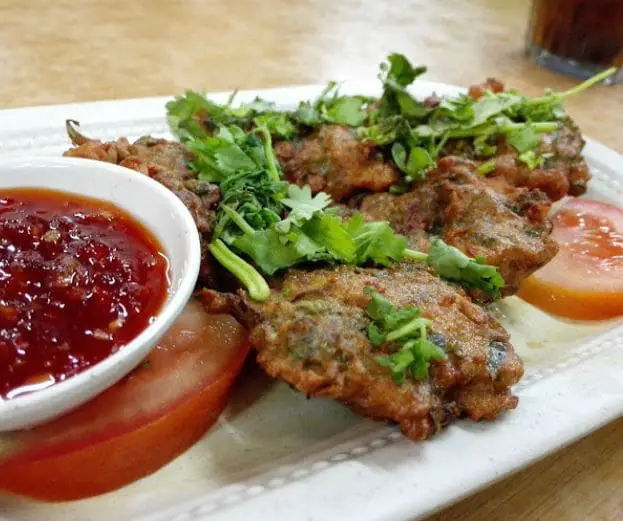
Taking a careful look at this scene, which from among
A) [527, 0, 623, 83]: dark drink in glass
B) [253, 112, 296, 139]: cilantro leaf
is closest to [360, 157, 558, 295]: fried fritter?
[253, 112, 296, 139]: cilantro leaf

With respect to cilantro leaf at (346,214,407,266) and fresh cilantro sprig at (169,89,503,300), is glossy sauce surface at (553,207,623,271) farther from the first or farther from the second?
cilantro leaf at (346,214,407,266)

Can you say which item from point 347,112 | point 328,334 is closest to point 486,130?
point 347,112

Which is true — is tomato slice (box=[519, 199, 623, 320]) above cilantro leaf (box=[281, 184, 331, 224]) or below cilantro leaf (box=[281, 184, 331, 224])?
below

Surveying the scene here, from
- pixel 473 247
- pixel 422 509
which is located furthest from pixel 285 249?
pixel 422 509

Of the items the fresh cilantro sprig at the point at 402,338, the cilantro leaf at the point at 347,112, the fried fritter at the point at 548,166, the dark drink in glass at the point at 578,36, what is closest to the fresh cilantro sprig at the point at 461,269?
the fresh cilantro sprig at the point at 402,338

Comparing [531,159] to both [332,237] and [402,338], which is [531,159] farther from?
[402,338]

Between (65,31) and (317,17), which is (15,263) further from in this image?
(317,17)
